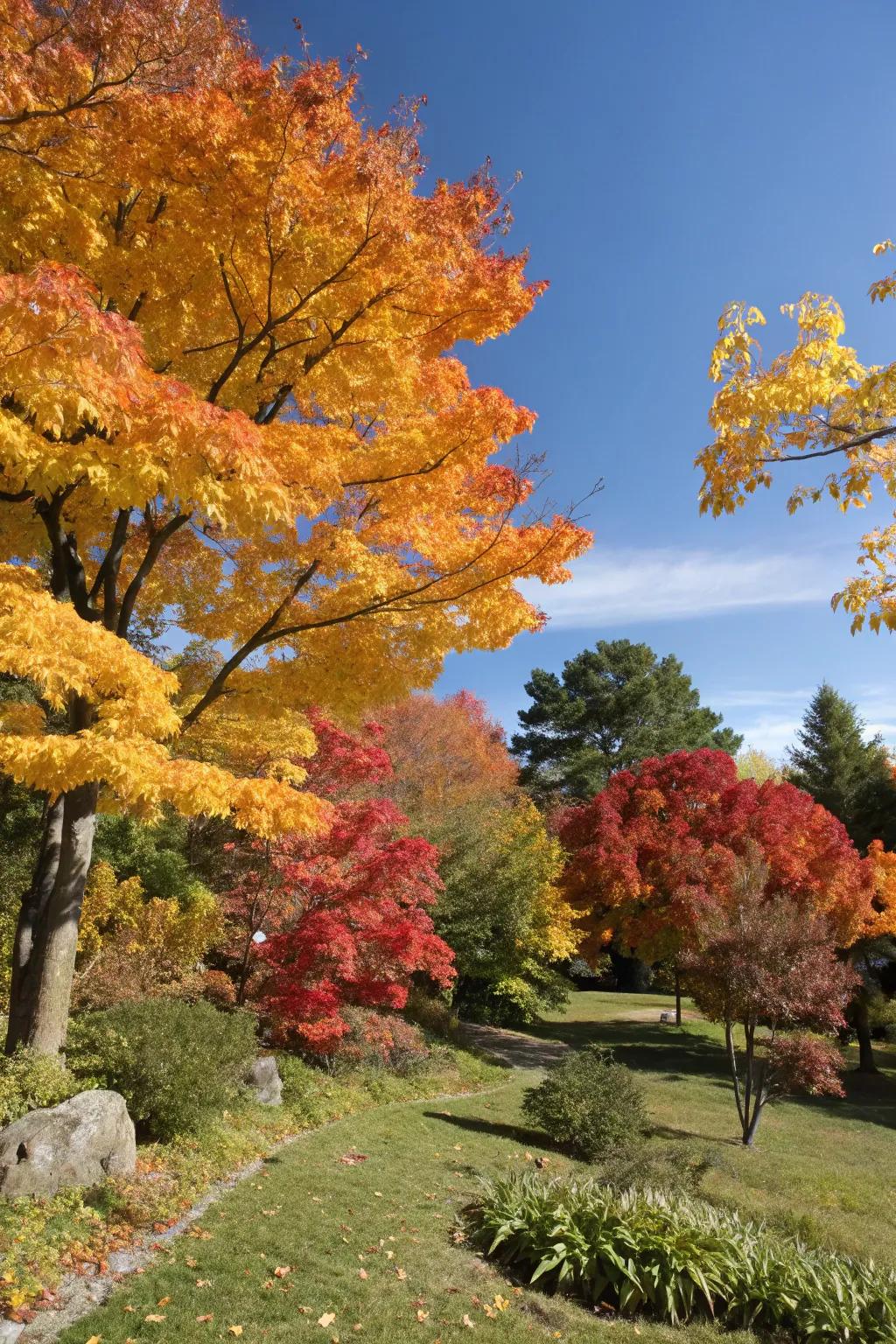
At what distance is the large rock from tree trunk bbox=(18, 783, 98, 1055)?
0.96 m

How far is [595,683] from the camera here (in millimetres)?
38594

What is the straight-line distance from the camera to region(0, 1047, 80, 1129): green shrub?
5.68 metres

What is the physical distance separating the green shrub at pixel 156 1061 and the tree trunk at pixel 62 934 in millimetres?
385

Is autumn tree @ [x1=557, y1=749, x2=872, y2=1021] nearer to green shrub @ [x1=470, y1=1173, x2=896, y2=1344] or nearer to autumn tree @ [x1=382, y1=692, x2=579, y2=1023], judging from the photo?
autumn tree @ [x1=382, y1=692, x2=579, y2=1023]

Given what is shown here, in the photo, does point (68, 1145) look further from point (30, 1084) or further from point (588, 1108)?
point (588, 1108)

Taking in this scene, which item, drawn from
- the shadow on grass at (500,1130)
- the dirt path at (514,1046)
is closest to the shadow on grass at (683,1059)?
the dirt path at (514,1046)

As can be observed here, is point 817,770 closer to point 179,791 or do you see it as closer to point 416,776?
point 416,776

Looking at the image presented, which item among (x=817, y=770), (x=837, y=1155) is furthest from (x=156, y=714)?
(x=817, y=770)

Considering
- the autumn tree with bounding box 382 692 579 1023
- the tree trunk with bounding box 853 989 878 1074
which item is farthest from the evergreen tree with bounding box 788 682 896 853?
the autumn tree with bounding box 382 692 579 1023

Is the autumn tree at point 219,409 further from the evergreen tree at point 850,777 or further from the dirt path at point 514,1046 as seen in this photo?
the evergreen tree at point 850,777

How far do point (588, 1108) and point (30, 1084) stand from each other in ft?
21.6

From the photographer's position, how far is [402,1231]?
18.8 feet

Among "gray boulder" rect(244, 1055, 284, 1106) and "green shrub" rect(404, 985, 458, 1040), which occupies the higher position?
"gray boulder" rect(244, 1055, 284, 1106)

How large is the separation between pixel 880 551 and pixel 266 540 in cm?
550
